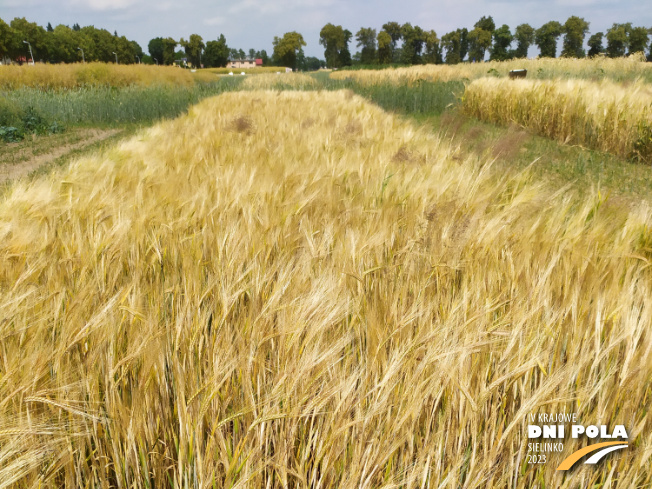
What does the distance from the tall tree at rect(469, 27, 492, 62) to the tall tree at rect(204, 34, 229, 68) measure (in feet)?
164

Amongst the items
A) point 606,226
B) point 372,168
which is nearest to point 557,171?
point 372,168

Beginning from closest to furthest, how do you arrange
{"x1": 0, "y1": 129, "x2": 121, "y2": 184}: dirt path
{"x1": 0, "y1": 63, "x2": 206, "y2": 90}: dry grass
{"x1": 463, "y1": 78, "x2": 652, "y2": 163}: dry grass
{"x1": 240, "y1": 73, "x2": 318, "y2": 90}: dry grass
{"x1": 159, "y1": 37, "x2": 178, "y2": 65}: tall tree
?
{"x1": 0, "y1": 129, "x2": 121, "y2": 184}: dirt path < {"x1": 463, "y1": 78, "x2": 652, "y2": 163}: dry grass < {"x1": 0, "y1": 63, "x2": 206, "y2": 90}: dry grass < {"x1": 240, "y1": 73, "x2": 318, "y2": 90}: dry grass < {"x1": 159, "y1": 37, "x2": 178, "y2": 65}: tall tree

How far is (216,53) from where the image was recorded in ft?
279

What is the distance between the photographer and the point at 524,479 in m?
0.61

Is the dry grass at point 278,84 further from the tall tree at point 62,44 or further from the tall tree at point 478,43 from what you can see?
the tall tree at point 62,44

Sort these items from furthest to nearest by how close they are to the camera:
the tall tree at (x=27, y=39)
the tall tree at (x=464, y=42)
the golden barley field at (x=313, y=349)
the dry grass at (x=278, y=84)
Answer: the tall tree at (x=464, y=42), the tall tree at (x=27, y=39), the dry grass at (x=278, y=84), the golden barley field at (x=313, y=349)

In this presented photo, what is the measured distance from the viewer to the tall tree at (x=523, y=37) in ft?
243

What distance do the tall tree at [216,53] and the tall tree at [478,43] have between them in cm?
4995

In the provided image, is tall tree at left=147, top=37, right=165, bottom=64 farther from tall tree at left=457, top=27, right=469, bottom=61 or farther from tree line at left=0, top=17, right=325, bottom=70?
tall tree at left=457, top=27, right=469, bottom=61

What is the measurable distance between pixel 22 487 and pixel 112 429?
0.41 ft

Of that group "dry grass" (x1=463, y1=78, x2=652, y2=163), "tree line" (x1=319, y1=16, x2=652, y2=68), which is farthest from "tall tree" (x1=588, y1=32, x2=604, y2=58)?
"dry grass" (x1=463, y1=78, x2=652, y2=163)

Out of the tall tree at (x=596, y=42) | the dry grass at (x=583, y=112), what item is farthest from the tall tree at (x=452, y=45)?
the dry grass at (x=583, y=112)

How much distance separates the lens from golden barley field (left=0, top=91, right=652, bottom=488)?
2.00ft

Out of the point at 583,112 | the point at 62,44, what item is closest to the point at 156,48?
the point at 62,44
